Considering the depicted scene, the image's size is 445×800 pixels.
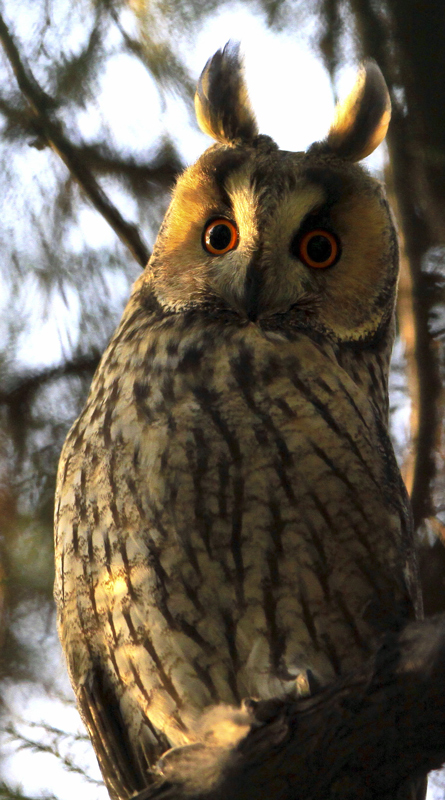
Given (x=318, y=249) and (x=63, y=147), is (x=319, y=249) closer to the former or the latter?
(x=318, y=249)

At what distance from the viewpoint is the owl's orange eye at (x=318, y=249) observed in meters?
2.00

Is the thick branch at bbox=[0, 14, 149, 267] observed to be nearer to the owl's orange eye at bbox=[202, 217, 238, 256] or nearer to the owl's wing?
the owl's orange eye at bbox=[202, 217, 238, 256]

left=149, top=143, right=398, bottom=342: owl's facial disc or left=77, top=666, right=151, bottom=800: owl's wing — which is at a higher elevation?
left=149, top=143, right=398, bottom=342: owl's facial disc

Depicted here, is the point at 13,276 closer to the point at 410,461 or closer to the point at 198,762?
the point at 410,461

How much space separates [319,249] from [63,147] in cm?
90

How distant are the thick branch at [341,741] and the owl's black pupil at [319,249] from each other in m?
1.10

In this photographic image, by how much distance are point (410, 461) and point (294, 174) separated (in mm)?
915

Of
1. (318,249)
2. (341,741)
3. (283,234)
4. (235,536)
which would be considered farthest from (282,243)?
(341,741)

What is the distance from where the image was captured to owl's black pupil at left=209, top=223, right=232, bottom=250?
2006 millimetres

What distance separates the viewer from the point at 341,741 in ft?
3.94

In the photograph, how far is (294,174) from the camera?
2002 mm

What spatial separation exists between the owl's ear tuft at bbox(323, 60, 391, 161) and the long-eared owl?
0.01 m

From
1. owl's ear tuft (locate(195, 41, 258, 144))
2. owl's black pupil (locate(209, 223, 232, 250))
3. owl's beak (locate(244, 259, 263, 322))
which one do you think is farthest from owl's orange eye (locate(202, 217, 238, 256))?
owl's ear tuft (locate(195, 41, 258, 144))

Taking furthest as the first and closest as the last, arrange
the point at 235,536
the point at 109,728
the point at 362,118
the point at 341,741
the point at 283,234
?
the point at 362,118 < the point at 283,234 < the point at 109,728 < the point at 235,536 < the point at 341,741
